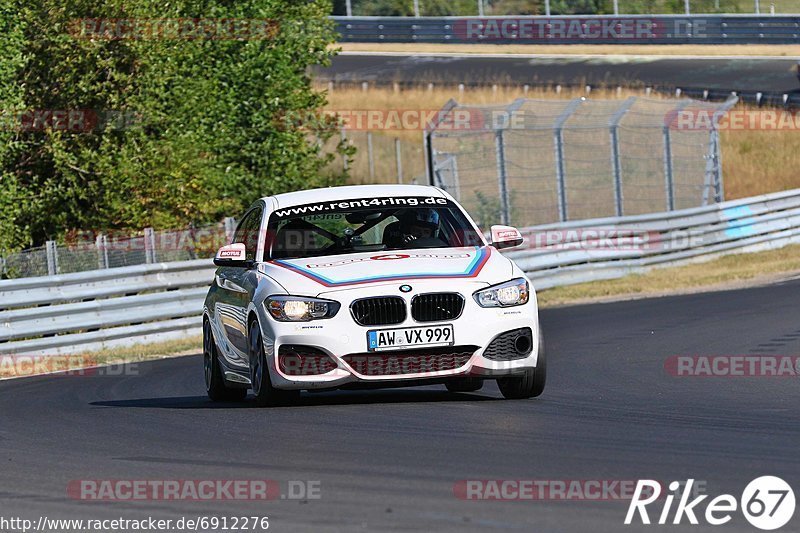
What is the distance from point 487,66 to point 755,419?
47082 millimetres

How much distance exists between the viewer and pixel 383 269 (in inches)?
383

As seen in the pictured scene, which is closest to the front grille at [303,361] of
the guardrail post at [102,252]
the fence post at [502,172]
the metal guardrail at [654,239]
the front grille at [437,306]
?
the front grille at [437,306]

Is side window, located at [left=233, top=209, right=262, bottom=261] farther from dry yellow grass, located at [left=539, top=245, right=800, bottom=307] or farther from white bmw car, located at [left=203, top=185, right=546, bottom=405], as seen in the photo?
dry yellow grass, located at [left=539, top=245, right=800, bottom=307]

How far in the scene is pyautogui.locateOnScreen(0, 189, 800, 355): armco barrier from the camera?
18.4m

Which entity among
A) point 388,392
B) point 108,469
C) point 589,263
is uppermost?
point 108,469

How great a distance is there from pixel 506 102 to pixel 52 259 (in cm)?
2791

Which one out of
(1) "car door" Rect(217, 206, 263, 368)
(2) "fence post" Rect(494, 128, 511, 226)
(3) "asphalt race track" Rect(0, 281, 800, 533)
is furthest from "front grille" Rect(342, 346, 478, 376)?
(2) "fence post" Rect(494, 128, 511, 226)

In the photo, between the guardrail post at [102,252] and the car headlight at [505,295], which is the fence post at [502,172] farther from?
the car headlight at [505,295]

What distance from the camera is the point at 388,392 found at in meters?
11.3

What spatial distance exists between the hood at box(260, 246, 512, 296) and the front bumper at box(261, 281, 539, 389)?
0.09m

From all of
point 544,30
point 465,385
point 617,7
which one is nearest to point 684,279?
point 465,385

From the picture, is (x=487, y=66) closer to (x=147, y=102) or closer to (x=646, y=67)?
(x=646, y=67)

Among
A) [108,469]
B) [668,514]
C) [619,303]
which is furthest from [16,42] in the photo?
[668,514]

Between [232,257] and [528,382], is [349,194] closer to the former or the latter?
[232,257]
